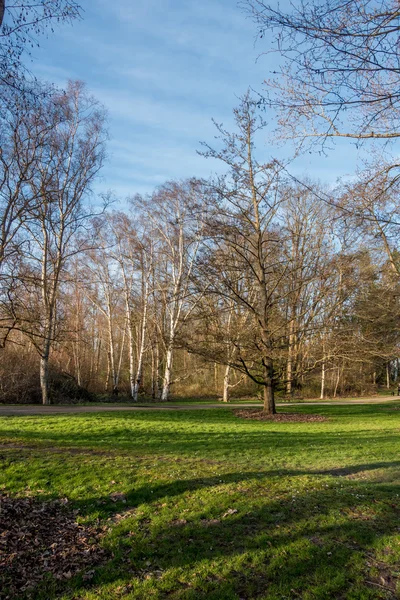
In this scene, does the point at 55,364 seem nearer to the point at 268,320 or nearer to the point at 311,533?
the point at 268,320

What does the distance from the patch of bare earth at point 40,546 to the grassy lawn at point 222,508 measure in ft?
0.53

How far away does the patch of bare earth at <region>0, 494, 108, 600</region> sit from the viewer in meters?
4.01

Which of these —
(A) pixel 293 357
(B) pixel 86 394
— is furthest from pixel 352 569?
(B) pixel 86 394

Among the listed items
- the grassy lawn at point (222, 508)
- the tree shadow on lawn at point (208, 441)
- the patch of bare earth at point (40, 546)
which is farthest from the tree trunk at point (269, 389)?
the patch of bare earth at point (40, 546)

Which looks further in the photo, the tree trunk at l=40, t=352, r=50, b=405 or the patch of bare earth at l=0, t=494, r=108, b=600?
the tree trunk at l=40, t=352, r=50, b=405

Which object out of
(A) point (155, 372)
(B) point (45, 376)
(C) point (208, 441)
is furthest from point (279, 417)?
(A) point (155, 372)

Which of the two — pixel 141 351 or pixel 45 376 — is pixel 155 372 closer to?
pixel 141 351

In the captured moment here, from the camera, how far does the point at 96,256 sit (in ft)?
87.8

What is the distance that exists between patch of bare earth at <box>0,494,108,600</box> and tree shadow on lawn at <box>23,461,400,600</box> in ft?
0.72

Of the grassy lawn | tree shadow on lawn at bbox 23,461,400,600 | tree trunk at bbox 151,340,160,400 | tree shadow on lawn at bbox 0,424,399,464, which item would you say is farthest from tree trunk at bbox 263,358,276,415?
tree trunk at bbox 151,340,160,400

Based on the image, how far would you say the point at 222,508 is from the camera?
539 centimetres

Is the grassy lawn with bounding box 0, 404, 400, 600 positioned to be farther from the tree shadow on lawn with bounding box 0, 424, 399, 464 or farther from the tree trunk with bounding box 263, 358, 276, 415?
the tree trunk with bounding box 263, 358, 276, 415

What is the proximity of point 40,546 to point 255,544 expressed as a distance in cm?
236

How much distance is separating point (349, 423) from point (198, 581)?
13.4 m
